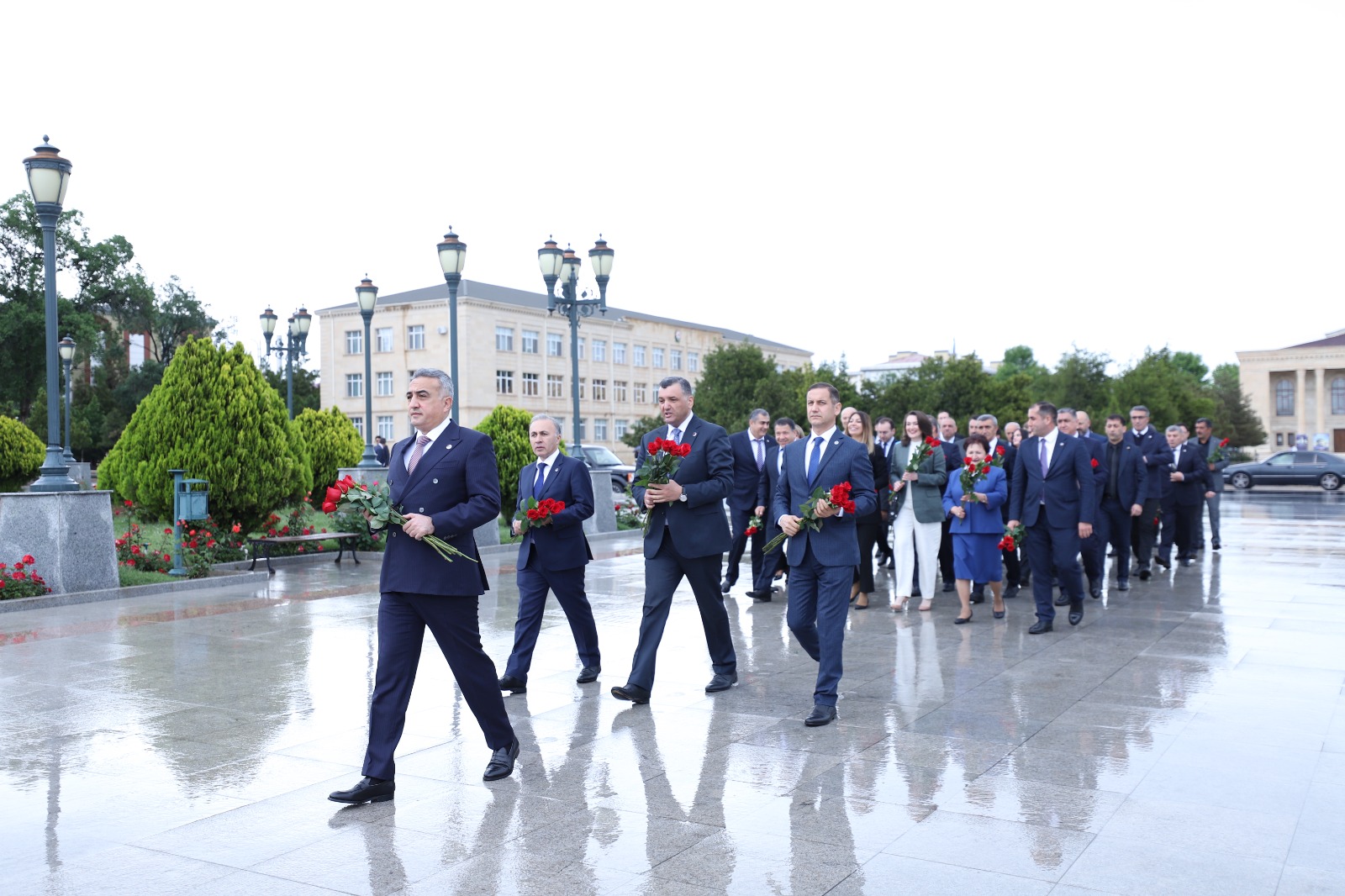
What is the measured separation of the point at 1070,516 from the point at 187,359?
37.5ft

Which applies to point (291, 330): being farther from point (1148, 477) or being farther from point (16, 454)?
point (1148, 477)

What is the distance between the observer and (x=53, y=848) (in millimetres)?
4441


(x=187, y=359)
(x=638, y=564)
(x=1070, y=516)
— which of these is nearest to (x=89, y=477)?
(x=187, y=359)

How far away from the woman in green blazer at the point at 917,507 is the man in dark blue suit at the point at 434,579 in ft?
20.3

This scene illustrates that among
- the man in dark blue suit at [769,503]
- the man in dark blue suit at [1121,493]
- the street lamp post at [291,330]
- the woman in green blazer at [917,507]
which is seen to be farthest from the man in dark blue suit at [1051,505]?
the street lamp post at [291,330]

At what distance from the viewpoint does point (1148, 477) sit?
13.4m

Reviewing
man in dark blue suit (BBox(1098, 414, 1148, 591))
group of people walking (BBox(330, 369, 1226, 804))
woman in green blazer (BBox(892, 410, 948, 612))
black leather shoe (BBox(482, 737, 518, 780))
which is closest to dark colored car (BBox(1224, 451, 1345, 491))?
group of people walking (BBox(330, 369, 1226, 804))

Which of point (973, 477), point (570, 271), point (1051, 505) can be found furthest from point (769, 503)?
point (570, 271)

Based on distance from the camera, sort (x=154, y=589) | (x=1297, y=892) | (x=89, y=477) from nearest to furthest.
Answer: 1. (x=1297, y=892)
2. (x=154, y=589)
3. (x=89, y=477)

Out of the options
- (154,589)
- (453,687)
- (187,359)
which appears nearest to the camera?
(453,687)

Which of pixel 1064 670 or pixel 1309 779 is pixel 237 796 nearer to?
pixel 1309 779

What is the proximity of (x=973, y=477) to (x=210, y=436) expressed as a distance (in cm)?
1004

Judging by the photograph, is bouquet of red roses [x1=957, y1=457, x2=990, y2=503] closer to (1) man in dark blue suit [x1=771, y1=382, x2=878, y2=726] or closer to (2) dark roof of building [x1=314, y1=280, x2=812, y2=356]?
(1) man in dark blue suit [x1=771, y1=382, x2=878, y2=726]

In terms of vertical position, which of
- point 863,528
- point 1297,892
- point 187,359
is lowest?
point 1297,892
